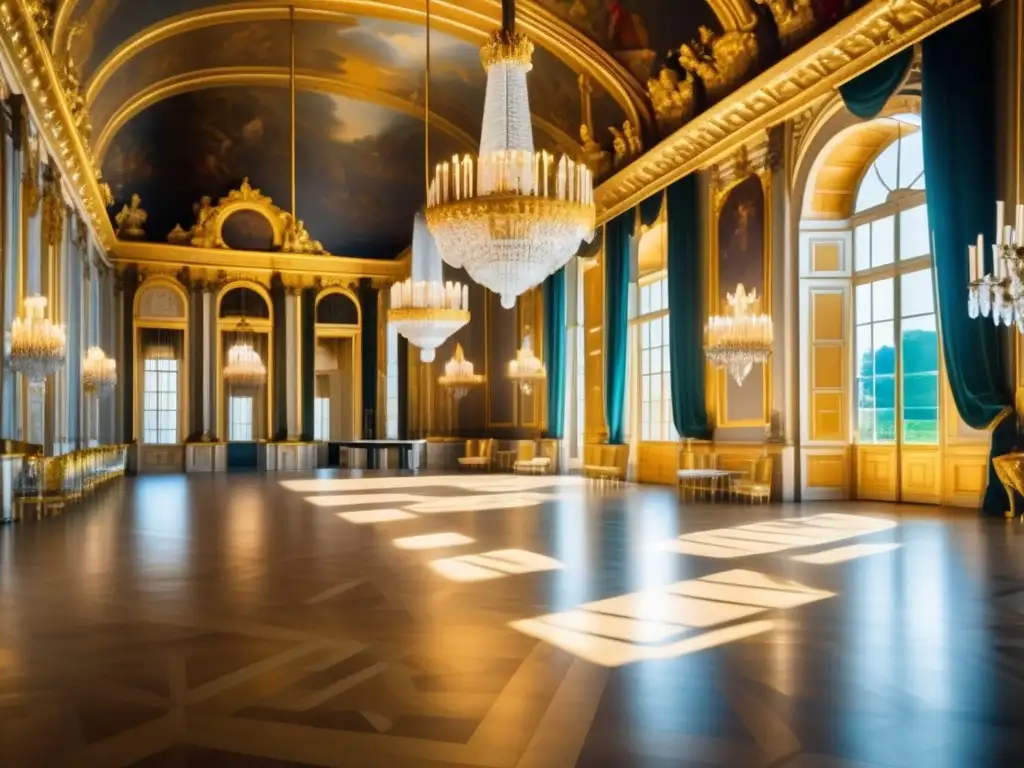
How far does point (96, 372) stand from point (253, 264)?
6380mm

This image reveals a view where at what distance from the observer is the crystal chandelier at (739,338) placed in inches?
420

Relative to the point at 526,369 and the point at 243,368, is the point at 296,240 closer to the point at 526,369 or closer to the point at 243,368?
the point at 243,368

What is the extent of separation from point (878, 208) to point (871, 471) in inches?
123

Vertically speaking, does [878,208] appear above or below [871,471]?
above

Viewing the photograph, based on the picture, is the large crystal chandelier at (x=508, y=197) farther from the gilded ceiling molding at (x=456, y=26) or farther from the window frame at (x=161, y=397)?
the window frame at (x=161, y=397)

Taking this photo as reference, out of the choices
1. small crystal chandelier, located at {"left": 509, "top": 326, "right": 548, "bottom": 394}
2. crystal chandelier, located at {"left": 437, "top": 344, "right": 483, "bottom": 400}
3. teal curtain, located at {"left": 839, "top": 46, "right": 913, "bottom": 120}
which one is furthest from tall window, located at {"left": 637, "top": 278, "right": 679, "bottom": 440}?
crystal chandelier, located at {"left": 437, "top": 344, "right": 483, "bottom": 400}

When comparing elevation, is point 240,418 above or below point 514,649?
above

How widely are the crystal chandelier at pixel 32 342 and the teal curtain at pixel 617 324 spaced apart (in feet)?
28.1

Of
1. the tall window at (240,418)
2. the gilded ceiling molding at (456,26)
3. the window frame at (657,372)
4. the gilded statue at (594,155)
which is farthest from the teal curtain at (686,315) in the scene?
the tall window at (240,418)

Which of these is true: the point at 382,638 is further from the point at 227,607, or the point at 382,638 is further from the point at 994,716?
the point at 994,716

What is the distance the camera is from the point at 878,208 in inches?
432

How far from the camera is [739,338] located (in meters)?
10.7

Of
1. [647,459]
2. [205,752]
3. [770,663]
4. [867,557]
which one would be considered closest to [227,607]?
[205,752]

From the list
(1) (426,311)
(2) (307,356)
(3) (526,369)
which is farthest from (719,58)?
(2) (307,356)
